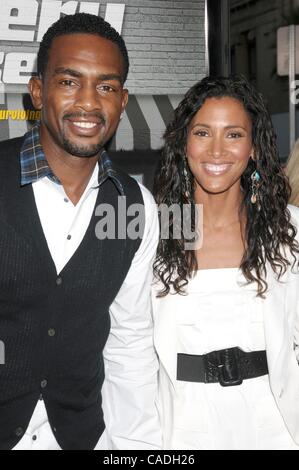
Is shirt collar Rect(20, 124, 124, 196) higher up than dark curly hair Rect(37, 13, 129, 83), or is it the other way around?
dark curly hair Rect(37, 13, 129, 83)

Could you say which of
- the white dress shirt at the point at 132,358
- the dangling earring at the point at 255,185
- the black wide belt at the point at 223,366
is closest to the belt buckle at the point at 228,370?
the black wide belt at the point at 223,366

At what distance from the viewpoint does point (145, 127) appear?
3.28 m

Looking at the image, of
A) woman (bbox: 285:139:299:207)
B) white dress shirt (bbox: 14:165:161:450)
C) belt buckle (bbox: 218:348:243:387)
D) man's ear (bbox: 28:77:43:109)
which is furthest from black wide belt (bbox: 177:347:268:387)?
man's ear (bbox: 28:77:43:109)

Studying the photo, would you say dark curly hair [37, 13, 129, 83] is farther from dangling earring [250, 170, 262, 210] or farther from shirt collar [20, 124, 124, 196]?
dangling earring [250, 170, 262, 210]

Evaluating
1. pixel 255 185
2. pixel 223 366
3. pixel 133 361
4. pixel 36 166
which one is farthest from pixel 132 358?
pixel 255 185

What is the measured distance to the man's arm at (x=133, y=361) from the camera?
7.29ft

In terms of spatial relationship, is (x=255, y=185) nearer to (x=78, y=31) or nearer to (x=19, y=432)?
(x=78, y=31)

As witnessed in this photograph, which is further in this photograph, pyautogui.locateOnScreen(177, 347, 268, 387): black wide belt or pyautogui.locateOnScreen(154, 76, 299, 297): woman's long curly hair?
pyautogui.locateOnScreen(154, 76, 299, 297): woman's long curly hair

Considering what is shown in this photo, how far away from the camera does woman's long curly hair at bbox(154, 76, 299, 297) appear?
2.39 meters

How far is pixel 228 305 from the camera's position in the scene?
7.66 feet

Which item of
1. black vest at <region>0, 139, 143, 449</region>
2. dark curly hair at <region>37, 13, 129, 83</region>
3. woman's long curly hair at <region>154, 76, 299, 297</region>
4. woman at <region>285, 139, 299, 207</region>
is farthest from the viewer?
woman at <region>285, 139, 299, 207</region>

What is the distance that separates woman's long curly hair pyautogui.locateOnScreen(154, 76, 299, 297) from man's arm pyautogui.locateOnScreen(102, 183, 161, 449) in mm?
166

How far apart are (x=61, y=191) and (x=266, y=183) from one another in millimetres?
912
